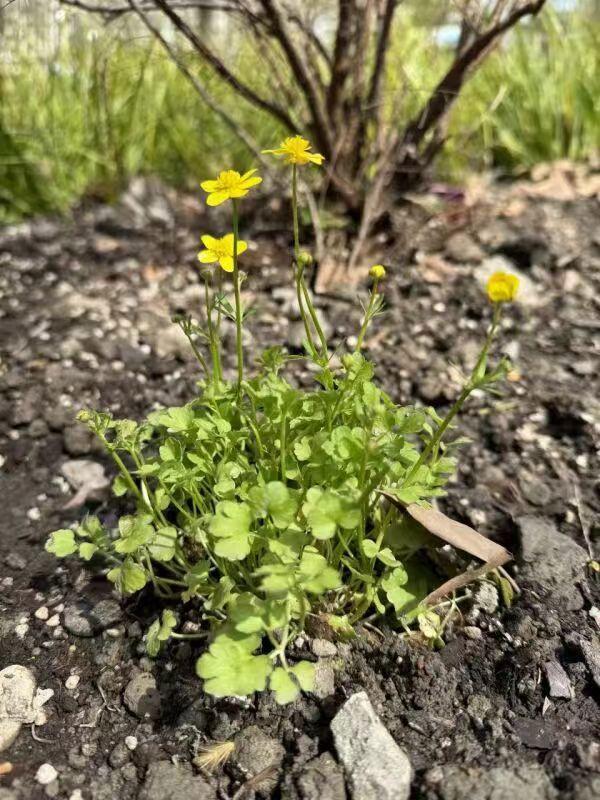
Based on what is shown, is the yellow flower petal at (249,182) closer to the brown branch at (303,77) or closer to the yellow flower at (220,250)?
the yellow flower at (220,250)

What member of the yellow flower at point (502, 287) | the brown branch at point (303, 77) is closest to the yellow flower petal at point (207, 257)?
the yellow flower at point (502, 287)

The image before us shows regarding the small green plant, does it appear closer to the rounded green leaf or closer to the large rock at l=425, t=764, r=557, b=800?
the rounded green leaf

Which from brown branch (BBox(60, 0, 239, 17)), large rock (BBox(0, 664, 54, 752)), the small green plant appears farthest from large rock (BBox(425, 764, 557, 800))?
brown branch (BBox(60, 0, 239, 17))

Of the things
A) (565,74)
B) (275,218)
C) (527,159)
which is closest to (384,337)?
(275,218)

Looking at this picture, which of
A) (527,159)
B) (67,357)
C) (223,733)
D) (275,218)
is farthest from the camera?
(527,159)

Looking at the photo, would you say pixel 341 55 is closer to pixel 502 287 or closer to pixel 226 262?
pixel 226 262

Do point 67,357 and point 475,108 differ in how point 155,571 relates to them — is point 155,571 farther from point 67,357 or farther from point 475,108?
point 475,108
